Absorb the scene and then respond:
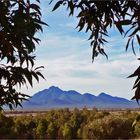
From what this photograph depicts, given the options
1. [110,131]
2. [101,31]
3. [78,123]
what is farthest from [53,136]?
[101,31]

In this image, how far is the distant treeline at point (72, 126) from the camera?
38.9m

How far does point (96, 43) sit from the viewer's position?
5.33 m

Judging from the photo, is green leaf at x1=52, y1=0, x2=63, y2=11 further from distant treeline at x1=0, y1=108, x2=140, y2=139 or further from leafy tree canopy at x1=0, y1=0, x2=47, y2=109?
distant treeline at x1=0, y1=108, x2=140, y2=139

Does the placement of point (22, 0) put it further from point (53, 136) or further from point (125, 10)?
point (53, 136)

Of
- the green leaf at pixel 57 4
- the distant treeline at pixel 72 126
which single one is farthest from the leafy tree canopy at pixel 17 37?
the distant treeline at pixel 72 126

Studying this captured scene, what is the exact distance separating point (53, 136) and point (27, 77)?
125 feet

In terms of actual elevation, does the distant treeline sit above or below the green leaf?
below

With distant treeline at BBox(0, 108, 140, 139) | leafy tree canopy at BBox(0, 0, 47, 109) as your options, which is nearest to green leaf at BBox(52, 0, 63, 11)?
leafy tree canopy at BBox(0, 0, 47, 109)

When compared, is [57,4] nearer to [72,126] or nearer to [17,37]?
[17,37]

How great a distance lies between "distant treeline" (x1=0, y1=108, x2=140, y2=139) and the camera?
38.9 meters

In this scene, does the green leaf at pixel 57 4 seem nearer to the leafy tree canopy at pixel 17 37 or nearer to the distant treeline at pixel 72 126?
the leafy tree canopy at pixel 17 37

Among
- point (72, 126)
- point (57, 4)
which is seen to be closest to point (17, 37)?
point (57, 4)

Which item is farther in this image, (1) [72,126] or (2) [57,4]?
(1) [72,126]

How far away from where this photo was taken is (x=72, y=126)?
41.2 metres
